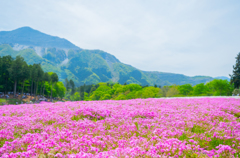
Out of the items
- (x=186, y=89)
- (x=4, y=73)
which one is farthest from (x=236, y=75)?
(x=4, y=73)

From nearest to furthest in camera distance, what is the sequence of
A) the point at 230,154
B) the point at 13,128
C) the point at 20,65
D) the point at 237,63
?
the point at 230,154, the point at 13,128, the point at 237,63, the point at 20,65

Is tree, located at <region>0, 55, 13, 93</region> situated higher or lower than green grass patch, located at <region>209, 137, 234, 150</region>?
higher

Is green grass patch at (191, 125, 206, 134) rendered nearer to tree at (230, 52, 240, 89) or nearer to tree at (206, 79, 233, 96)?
tree at (230, 52, 240, 89)

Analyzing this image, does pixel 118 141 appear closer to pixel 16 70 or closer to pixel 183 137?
pixel 183 137

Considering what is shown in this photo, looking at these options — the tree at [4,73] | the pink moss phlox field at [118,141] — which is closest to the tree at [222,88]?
the pink moss phlox field at [118,141]

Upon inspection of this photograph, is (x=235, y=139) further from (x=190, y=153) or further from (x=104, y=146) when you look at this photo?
(x=104, y=146)

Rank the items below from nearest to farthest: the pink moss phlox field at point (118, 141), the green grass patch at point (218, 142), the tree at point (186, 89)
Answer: the pink moss phlox field at point (118, 141) → the green grass patch at point (218, 142) → the tree at point (186, 89)

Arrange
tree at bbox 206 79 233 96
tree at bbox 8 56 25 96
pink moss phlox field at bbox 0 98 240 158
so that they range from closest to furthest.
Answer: pink moss phlox field at bbox 0 98 240 158 < tree at bbox 8 56 25 96 < tree at bbox 206 79 233 96

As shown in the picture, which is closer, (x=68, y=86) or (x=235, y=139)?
(x=235, y=139)

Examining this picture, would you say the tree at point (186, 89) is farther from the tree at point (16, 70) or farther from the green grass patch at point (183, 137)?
the green grass patch at point (183, 137)

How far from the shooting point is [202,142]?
461 cm

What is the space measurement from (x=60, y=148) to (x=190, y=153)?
3496mm

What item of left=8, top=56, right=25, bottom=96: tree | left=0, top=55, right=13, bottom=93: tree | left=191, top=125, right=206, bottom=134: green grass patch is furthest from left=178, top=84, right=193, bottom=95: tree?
left=0, top=55, right=13, bottom=93: tree

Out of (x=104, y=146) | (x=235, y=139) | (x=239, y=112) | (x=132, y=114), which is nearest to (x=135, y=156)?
(x=104, y=146)
